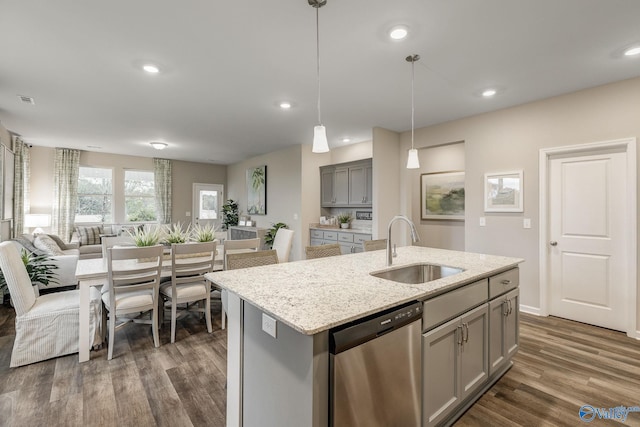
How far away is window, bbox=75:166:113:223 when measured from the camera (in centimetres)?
670

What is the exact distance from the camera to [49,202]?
6254mm

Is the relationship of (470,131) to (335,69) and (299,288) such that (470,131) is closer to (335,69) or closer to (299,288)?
(335,69)

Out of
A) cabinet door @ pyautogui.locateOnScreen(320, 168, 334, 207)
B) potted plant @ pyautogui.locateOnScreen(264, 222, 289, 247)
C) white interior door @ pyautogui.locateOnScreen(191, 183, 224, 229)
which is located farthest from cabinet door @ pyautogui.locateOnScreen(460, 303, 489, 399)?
white interior door @ pyautogui.locateOnScreen(191, 183, 224, 229)

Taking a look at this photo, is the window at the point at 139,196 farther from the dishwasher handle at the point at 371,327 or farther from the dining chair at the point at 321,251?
the dishwasher handle at the point at 371,327

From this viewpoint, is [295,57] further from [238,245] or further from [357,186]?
[357,186]

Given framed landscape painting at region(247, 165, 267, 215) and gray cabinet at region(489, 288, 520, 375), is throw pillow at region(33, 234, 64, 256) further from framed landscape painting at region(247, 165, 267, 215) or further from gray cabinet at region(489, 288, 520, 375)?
gray cabinet at region(489, 288, 520, 375)

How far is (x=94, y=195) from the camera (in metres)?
6.86

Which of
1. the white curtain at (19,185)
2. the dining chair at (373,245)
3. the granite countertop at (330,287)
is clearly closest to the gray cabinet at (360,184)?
the dining chair at (373,245)

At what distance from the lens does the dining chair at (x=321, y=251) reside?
2.56 metres

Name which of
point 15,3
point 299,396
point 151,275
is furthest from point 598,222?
point 15,3

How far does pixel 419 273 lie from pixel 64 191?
25.0 ft

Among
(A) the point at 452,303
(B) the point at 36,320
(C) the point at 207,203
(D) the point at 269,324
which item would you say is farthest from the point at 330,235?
(C) the point at 207,203

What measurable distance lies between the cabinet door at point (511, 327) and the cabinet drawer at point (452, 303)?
46 cm

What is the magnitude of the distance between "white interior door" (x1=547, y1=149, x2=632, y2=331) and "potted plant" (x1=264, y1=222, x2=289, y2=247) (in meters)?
4.50
